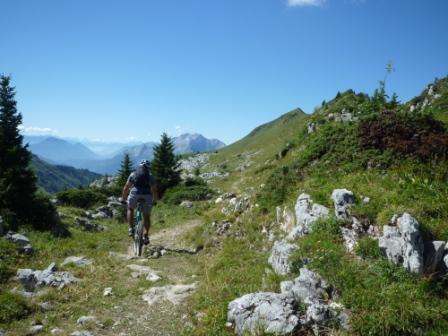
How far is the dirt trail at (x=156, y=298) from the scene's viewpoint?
25.5 feet

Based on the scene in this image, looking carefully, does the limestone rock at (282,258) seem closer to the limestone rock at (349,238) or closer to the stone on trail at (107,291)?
the limestone rock at (349,238)

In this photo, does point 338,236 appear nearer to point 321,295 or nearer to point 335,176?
point 321,295

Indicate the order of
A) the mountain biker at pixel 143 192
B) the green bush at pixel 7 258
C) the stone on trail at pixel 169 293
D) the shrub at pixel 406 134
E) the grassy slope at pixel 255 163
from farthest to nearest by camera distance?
the grassy slope at pixel 255 163
the mountain biker at pixel 143 192
the shrub at pixel 406 134
the green bush at pixel 7 258
the stone on trail at pixel 169 293

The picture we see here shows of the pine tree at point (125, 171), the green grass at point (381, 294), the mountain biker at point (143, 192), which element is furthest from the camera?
the pine tree at point (125, 171)

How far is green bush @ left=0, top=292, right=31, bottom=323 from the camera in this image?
779 centimetres

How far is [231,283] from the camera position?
9172 millimetres

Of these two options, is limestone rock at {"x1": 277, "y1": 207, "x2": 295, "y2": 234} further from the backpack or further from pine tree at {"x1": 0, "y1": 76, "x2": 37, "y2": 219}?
pine tree at {"x1": 0, "y1": 76, "x2": 37, "y2": 219}

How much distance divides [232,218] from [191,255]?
2958 millimetres

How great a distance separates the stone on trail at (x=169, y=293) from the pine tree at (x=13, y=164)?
11.6 metres

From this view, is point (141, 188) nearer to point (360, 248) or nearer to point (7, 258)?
point (7, 258)

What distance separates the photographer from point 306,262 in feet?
28.7

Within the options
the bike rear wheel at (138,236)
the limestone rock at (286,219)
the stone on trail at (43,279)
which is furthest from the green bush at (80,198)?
the limestone rock at (286,219)

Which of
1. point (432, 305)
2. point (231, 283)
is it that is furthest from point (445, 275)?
point (231, 283)

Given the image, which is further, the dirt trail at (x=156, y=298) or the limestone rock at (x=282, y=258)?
the limestone rock at (x=282, y=258)
